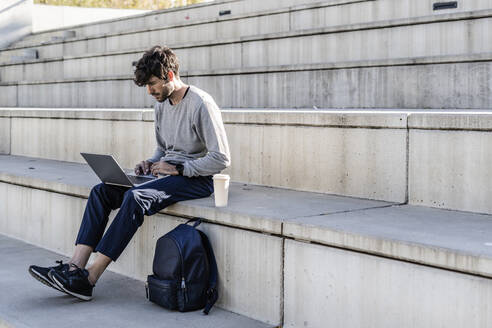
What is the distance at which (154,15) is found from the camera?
11203 millimetres

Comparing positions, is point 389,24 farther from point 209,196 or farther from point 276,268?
point 276,268

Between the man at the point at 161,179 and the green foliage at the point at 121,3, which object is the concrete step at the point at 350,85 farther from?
the green foliage at the point at 121,3

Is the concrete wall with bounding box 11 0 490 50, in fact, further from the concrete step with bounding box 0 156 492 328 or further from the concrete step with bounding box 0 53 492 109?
the concrete step with bounding box 0 156 492 328

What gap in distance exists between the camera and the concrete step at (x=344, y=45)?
5.79 meters

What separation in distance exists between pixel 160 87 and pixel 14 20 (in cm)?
1095

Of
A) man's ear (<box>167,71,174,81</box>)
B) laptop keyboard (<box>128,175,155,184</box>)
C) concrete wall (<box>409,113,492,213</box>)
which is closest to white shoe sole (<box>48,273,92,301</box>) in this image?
laptop keyboard (<box>128,175,155,184</box>)

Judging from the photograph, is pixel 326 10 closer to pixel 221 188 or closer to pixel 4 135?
pixel 4 135

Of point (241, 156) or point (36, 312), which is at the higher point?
point (241, 156)

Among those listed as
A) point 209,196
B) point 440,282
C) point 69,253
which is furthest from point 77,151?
point 440,282

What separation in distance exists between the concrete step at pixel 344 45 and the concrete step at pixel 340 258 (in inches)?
90.1

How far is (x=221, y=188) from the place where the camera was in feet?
12.7

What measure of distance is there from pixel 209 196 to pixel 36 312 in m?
1.22

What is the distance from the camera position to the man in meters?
3.98

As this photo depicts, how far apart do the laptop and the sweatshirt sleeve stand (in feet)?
1.11
